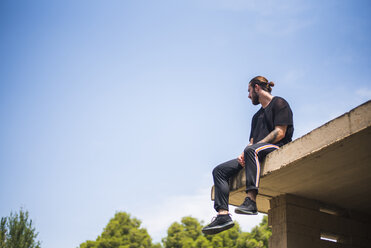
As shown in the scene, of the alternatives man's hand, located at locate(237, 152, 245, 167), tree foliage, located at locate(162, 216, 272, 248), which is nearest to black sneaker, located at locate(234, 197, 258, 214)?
man's hand, located at locate(237, 152, 245, 167)

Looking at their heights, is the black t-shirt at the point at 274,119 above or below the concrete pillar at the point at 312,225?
above

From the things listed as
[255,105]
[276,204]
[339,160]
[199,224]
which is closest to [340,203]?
[276,204]

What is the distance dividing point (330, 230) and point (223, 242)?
98.1ft

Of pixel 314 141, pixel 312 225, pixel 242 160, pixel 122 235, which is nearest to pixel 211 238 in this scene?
pixel 122 235

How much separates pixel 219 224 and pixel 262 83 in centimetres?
234

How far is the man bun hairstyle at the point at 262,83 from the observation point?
546cm

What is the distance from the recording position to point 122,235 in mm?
34812

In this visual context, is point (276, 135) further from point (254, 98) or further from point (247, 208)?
point (247, 208)

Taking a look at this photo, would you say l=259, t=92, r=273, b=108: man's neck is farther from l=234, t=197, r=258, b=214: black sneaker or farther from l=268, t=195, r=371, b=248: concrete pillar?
l=234, t=197, r=258, b=214: black sneaker

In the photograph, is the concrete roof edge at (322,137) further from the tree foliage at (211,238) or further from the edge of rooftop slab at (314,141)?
the tree foliage at (211,238)

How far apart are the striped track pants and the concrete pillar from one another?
915 mm

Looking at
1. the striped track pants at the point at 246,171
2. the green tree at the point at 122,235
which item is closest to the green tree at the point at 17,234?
the green tree at the point at 122,235

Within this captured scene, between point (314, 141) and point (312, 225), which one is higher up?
point (314, 141)

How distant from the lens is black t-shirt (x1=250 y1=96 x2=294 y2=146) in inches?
190
